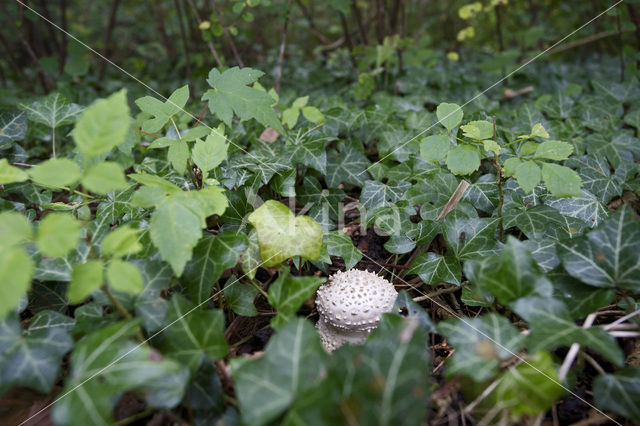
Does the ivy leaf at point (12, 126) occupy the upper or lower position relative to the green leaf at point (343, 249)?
upper

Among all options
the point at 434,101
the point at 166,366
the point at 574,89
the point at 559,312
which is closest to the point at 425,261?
the point at 559,312

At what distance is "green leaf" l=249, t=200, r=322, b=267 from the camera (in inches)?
56.6

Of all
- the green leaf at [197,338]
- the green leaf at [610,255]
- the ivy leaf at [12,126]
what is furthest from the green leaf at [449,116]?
the ivy leaf at [12,126]

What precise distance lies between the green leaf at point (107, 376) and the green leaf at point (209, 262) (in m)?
0.27

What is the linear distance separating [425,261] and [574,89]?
2488 millimetres

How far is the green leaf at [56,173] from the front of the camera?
1.00 m

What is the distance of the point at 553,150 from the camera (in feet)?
4.90

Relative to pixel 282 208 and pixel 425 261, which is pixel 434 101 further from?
pixel 282 208

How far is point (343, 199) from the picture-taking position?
2008 millimetres

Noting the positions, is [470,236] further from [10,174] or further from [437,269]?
[10,174]

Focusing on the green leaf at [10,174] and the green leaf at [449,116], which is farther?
the green leaf at [449,116]

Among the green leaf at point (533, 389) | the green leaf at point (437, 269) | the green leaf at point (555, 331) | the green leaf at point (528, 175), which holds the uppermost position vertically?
the green leaf at point (528, 175)

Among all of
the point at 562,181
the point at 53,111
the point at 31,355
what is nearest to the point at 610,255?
the point at 562,181

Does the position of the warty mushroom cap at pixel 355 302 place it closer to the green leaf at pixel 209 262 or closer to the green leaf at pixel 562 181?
the green leaf at pixel 209 262
